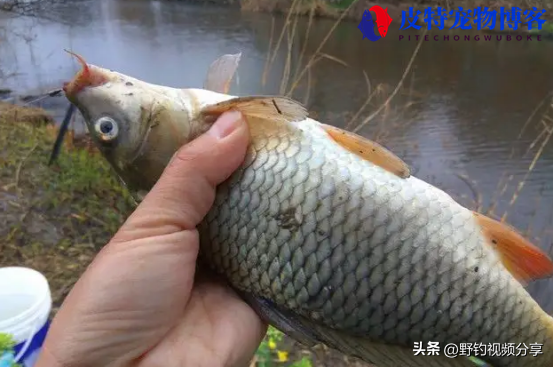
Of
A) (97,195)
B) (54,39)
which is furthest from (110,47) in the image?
(97,195)

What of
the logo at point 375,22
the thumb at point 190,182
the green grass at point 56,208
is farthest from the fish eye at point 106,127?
the logo at point 375,22

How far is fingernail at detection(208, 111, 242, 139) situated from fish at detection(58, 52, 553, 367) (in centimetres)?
2

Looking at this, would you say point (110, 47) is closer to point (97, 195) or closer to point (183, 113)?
point (97, 195)

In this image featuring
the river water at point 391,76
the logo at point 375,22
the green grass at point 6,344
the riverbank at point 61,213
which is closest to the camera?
the green grass at point 6,344

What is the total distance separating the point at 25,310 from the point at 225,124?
4.78ft

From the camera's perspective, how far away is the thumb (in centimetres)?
147

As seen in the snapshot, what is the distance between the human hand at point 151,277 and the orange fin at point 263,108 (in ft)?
0.10

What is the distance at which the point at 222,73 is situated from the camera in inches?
67.5

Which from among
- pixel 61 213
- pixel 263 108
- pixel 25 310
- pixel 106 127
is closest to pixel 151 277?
pixel 106 127

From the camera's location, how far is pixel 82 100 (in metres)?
1.48

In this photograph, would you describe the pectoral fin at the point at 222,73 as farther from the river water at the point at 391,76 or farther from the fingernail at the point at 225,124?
the river water at the point at 391,76

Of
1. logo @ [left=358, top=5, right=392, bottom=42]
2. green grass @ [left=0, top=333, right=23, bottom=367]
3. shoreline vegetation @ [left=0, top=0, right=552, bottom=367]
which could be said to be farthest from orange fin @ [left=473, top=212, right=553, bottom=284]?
logo @ [left=358, top=5, right=392, bottom=42]

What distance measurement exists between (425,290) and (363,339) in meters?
0.23

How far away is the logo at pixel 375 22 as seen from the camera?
11.5 meters
